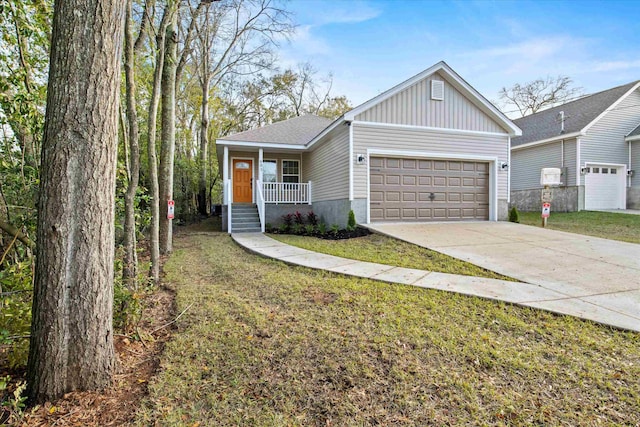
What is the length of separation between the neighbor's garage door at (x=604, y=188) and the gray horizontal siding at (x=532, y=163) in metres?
1.48

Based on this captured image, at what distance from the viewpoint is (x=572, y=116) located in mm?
15156

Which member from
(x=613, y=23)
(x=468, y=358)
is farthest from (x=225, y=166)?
(x=613, y=23)

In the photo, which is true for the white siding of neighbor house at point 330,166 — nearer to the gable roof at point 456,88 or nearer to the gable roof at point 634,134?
the gable roof at point 456,88

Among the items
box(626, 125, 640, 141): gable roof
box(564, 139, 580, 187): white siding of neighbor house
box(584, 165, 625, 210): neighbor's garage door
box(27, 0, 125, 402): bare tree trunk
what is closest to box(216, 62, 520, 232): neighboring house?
box(564, 139, 580, 187): white siding of neighbor house

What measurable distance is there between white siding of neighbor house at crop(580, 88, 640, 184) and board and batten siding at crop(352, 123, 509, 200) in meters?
6.60

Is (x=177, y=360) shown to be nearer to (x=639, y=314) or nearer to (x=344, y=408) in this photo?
(x=344, y=408)

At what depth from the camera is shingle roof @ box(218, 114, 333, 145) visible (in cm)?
1174

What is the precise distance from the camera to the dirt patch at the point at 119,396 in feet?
5.87

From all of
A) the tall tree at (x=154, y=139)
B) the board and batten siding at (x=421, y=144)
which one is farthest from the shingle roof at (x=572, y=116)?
the tall tree at (x=154, y=139)

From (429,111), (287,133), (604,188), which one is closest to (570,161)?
(604,188)

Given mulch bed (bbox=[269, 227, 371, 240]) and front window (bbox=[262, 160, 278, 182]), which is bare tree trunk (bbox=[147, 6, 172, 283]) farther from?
front window (bbox=[262, 160, 278, 182])

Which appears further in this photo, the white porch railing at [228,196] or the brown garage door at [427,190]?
the white porch railing at [228,196]

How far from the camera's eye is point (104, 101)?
1991 mm

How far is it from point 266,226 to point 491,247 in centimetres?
723
